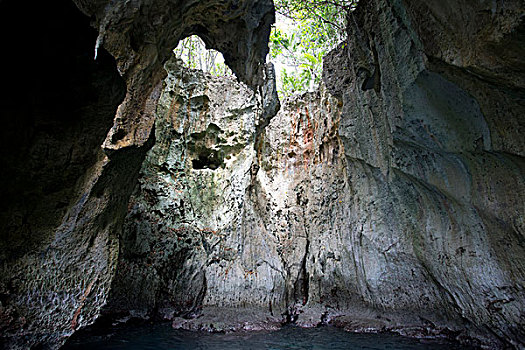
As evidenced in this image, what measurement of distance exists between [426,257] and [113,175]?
6.04 metres

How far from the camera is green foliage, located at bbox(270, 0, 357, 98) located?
33.2 ft

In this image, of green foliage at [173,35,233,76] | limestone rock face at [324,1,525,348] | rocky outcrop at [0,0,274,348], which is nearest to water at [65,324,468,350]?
limestone rock face at [324,1,525,348]

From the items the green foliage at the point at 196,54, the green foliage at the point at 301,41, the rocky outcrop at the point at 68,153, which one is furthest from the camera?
the green foliage at the point at 196,54

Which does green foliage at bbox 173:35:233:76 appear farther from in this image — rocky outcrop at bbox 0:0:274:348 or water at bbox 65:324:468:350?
water at bbox 65:324:468:350

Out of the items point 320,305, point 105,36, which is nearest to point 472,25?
point 105,36

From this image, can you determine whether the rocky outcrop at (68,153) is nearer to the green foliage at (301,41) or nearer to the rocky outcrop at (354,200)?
the rocky outcrop at (354,200)

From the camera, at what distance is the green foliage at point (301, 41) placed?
33.2ft

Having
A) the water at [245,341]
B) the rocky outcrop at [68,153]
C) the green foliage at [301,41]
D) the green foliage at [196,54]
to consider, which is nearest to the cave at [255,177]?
the rocky outcrop at [68,153]

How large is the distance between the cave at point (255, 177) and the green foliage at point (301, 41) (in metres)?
2.11

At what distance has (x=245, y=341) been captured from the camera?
6.27m

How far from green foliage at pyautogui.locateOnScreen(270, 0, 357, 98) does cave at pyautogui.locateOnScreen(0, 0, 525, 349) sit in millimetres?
2112

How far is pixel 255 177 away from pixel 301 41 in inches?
255

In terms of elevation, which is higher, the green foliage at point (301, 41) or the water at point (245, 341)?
the green foliage at point (301, 41)

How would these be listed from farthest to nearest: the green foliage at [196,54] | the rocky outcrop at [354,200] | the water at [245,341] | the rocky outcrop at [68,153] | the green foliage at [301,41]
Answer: the green foliage at [196,54]
the green foliage at [301,41]
the water at [245,341]
the rocky outcrop at [354,200]
the rocky outcrop at [68,153]
